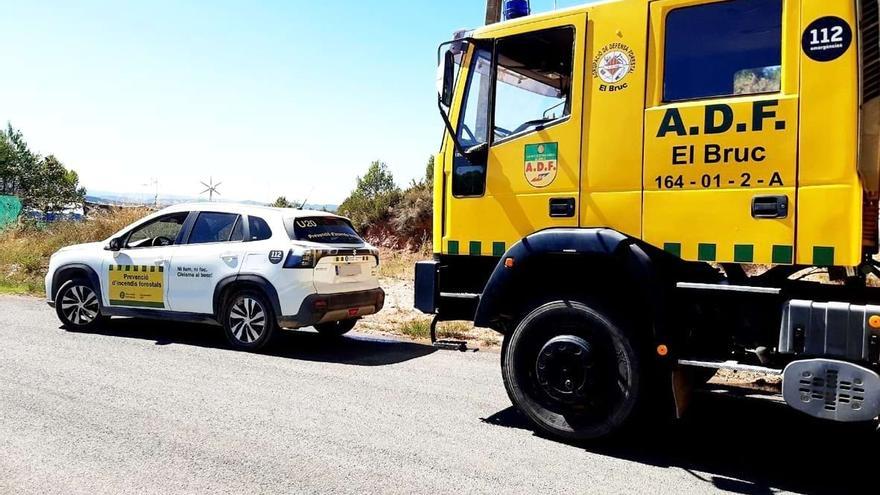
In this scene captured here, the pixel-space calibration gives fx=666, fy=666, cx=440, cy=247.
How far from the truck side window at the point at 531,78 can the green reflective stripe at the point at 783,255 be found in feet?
5.71

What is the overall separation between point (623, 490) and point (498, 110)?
2839 mm

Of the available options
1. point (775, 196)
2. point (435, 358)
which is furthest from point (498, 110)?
point (435, 358)

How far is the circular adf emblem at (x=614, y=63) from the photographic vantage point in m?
4.58

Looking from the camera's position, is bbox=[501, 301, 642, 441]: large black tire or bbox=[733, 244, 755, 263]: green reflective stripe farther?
bbox=[501, 301, 642, 441]: large black tire

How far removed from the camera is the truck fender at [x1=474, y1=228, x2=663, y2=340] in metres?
4.22

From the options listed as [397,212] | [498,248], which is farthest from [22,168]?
[498,248]

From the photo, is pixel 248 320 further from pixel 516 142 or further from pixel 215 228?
pixel 516 142

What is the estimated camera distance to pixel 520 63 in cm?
516

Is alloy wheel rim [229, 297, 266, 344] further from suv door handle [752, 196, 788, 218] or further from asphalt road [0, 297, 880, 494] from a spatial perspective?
suv door handle [752, 196, 788, 218]

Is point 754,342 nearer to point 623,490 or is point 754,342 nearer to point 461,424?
point 623,490

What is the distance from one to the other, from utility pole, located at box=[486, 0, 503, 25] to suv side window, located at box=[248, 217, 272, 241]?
561cm

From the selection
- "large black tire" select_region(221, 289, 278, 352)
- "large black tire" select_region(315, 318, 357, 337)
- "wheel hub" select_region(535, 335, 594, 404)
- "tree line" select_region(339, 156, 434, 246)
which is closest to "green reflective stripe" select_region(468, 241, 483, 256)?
"wheel hub" select_region(535, 335, 594, 404)

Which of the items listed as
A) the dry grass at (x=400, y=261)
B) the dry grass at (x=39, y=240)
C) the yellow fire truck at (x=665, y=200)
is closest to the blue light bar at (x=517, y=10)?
the yellow fire truck at (x=665, y=200)

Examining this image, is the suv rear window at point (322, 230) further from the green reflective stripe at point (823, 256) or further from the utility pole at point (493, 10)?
the green reflective stripe at point (823, 256)
